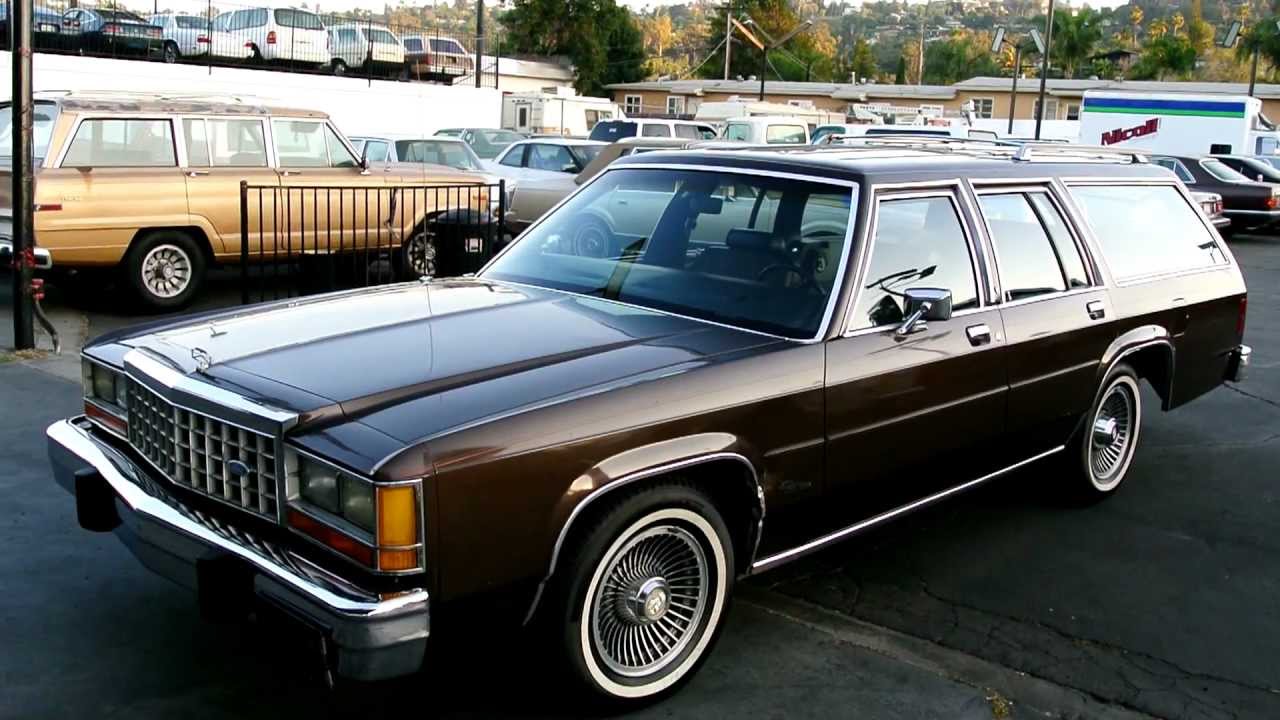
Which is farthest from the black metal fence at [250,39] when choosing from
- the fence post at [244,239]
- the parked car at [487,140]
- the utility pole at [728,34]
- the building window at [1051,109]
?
the building window at [1051,109]

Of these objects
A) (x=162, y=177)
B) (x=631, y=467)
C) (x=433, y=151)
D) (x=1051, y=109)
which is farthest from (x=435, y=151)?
(x=1051, y=109)

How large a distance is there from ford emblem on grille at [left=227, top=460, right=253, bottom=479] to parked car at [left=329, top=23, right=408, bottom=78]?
1227 inches

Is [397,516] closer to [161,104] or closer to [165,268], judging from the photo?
[165,268]

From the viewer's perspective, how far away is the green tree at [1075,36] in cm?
7388

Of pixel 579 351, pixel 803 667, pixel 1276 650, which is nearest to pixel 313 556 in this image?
pixel 579 351

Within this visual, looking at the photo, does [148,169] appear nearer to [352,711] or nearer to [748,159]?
[748,159]

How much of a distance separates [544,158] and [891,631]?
13.2 meters

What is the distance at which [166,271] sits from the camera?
34.5 feet

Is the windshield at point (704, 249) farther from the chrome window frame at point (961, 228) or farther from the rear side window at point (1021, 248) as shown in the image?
the rear side window at point (1021, 248)

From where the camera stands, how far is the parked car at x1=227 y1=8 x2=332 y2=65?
31.5 m

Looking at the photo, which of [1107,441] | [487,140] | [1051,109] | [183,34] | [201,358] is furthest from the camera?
[1051,109]

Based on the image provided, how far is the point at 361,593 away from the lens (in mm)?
3090

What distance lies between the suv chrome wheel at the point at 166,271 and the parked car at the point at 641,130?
472 inches

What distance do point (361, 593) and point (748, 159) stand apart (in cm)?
255
